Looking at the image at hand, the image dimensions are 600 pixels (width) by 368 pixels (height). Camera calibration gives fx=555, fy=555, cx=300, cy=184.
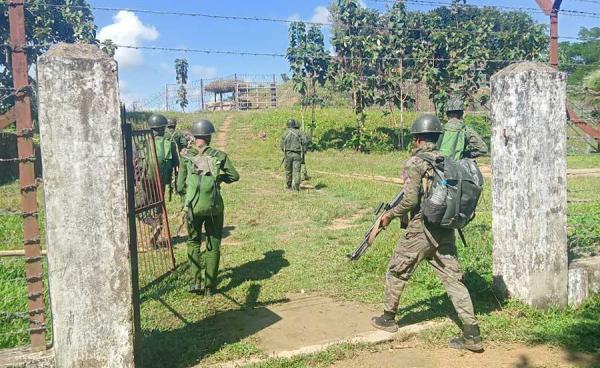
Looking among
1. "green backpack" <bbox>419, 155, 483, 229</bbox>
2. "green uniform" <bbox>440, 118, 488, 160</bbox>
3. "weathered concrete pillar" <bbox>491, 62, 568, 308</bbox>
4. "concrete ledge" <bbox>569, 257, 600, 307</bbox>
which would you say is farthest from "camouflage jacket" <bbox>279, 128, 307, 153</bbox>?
"green backpack" <bbox>419, 155, 483, 229</bbox>

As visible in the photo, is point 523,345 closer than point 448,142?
Yes

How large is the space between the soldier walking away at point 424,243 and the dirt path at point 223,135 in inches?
802

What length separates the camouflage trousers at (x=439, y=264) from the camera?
174 inches

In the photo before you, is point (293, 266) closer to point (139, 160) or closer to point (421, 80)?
point (139, 160)

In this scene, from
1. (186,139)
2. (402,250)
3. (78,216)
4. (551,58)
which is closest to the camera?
(78,216)

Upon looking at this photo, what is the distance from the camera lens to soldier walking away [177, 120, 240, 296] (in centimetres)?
566

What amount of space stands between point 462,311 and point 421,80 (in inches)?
928

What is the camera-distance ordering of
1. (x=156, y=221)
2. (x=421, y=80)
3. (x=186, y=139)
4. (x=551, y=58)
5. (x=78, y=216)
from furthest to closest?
(x=421, y=80), (x=186, y=139), (x=156, y=221), (x=551, y=58), (x=78, y=216)

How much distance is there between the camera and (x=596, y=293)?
5.30m

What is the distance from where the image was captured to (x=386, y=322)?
187 inches

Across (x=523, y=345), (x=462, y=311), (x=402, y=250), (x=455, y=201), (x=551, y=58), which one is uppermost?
(x=551, y=58)

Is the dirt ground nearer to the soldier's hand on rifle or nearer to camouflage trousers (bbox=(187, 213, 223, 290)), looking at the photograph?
the soldier's hand on rifle

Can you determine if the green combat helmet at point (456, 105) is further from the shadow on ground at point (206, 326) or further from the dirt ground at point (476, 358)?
the dirt ground at point (476, 358)

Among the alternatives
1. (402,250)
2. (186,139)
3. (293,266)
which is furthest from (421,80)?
(402,250)
